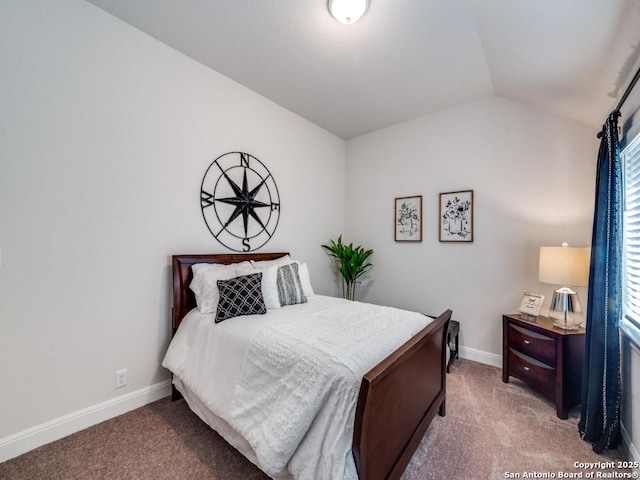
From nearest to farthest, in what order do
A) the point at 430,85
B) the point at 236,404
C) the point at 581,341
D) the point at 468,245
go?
the point at 236,404 → the point at 581,341 → the point at 430,85 → the point at 468,245

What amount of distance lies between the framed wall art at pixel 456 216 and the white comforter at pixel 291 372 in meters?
1.53

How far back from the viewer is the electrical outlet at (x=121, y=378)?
2.02 m

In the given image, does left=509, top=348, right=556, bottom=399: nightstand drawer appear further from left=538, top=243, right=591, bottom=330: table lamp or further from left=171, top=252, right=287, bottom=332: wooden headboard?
left=171, top=252, right=287, bottom=332: wooden headboard

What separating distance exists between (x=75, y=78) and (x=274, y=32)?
142cm

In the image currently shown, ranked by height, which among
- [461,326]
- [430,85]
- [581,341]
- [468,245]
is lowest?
[461,326]

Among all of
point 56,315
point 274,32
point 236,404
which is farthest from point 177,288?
point 274,32

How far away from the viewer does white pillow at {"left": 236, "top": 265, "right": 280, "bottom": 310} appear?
7.49 feet

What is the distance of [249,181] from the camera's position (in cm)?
289

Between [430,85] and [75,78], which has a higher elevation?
[430,85]

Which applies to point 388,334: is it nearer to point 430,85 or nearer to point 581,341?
point 581,341

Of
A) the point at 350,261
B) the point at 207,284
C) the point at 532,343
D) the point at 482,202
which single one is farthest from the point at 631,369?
the point at 207,284

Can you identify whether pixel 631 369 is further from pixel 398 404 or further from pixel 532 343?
pixel 398 404

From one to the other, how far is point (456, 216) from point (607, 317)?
1.65 metres

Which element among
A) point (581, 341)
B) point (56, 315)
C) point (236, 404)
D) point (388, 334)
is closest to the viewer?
point (236, 404)
